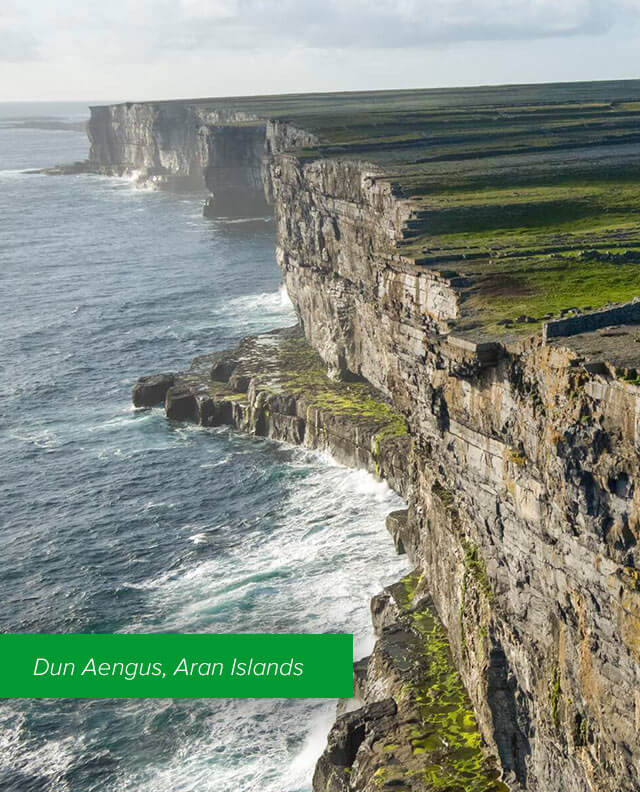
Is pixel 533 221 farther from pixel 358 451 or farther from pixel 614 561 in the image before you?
pixel 614 561

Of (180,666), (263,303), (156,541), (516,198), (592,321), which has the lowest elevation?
(156,541)

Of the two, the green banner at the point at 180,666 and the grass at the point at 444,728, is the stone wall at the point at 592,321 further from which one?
the green banner at the point at 180,666

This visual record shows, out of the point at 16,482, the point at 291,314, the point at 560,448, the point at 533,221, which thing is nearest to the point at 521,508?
the point at 560,448

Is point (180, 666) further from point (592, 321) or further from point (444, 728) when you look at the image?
point (592, 321)

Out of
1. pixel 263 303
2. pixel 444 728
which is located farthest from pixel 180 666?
pixel 263 303

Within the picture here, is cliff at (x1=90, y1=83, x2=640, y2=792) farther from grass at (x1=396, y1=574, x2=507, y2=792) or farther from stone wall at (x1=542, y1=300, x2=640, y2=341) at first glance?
grass at (x1=396, y1=574, x2=507, y2=792)

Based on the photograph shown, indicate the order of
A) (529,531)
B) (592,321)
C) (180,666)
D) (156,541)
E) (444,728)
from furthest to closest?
(156,541), (180,666), (444,728), (592,321), (529,531)
